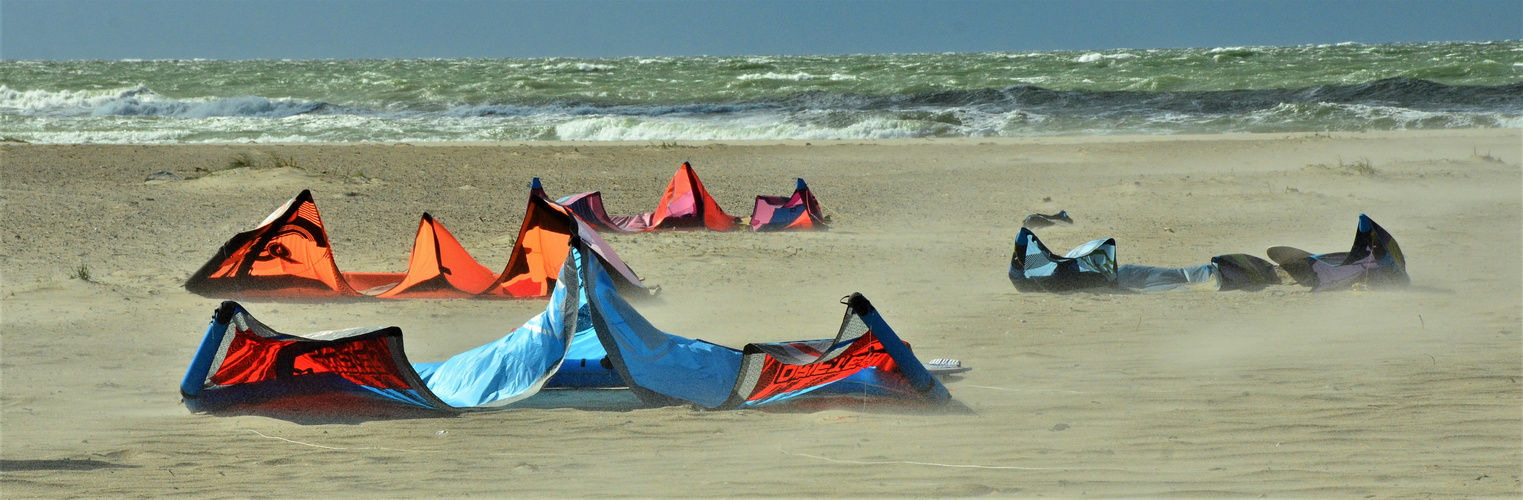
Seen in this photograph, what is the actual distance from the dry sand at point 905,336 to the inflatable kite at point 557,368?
13 cm

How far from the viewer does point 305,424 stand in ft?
14.2

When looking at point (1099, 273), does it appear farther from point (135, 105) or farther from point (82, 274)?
point (135, 105)

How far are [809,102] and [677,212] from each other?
1786 cm

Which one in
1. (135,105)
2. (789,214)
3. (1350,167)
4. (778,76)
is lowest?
(1350,167)

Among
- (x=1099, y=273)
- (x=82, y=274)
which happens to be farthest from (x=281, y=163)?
(x=1099, y=273)

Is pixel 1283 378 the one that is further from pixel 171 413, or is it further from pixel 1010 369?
pixel 171 413

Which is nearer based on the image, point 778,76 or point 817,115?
point 817,115

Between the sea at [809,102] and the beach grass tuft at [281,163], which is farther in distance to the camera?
the sea at [809,102]

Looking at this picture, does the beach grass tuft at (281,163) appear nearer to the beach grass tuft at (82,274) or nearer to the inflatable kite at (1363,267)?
the beach grass tuft at (82,274)

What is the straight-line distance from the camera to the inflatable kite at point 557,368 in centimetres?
445

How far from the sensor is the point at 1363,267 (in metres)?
6.62

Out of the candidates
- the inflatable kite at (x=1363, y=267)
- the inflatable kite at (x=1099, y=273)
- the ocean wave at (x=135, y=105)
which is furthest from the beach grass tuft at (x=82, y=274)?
the ocean wave at (x=135, y=105)

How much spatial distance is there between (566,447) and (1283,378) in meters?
3.11

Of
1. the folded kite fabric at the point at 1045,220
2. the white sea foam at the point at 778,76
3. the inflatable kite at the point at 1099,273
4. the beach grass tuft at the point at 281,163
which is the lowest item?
the folded kite fabric at the point at 1045,220
